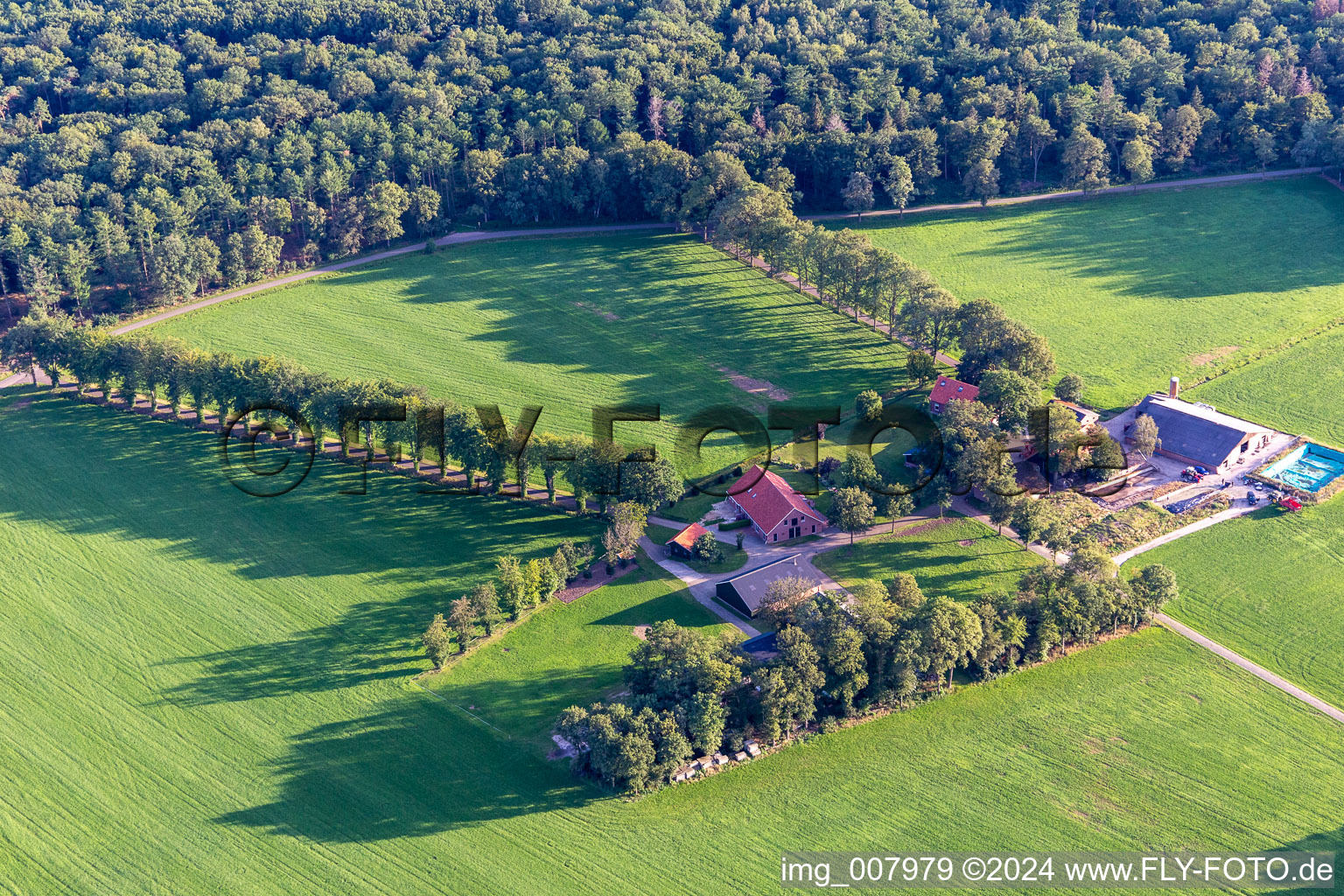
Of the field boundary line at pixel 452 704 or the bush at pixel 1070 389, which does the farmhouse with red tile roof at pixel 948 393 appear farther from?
the field boundary line at pixel 452 704

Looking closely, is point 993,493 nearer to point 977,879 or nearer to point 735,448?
point 735,448

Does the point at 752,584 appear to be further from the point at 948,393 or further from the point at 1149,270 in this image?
the point at 1149,270

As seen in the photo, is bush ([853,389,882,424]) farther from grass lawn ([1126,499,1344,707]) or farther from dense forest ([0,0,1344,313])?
dense forest ([0,0,1344,313])

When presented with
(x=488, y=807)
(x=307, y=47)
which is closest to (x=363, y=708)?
(x=488, y=807)

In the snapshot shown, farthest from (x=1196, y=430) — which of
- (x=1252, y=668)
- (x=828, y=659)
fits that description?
(x=828, y=659)

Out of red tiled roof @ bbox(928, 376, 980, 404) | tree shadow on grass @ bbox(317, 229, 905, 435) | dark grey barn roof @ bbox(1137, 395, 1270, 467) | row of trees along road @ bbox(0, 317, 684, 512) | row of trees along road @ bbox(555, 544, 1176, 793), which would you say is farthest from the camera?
tree shadow on grass @ bbox(317, 229, 905, 435)

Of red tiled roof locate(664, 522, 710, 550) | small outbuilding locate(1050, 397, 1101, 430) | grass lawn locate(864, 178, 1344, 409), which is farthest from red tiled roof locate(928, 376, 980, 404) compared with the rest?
red tiled roof locate(664, 522, 710, 550)

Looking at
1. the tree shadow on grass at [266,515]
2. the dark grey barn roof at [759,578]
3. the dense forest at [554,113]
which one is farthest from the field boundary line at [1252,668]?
the dense forest at [554,113]
